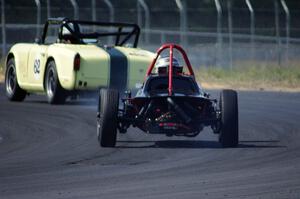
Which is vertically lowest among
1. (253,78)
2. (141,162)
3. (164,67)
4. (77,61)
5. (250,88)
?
(141,162)

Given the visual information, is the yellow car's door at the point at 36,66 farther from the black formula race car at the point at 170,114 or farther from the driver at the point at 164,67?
the black formula race car at the point at 170,114

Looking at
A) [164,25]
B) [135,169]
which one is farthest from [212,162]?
[164,25]

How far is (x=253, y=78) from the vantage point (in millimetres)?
29625

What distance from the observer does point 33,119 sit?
17.5m

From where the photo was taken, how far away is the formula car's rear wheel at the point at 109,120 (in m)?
13.4

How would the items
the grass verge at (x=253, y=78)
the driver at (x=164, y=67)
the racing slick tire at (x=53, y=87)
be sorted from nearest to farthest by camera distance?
the driver at (x=164, y=67)
the racing slick tire at (x=53, y=87)
the grass verge at (x=253, y=78)

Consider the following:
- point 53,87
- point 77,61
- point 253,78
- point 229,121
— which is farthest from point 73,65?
point 253,78

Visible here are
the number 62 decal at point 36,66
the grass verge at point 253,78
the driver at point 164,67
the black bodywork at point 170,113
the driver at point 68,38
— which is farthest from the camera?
the grass verge at point 253,78

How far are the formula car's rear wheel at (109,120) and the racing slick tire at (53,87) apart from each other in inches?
267

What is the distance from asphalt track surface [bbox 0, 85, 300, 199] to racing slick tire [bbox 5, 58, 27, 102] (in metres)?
3.46

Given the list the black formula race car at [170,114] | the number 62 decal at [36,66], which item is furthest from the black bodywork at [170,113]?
the number 62 decal at [36,66]

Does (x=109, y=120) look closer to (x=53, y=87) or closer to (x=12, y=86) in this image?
(x=53, y=87)

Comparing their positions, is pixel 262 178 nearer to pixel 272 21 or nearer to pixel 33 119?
pixel 33 119

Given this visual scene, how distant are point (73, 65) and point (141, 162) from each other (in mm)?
7751
